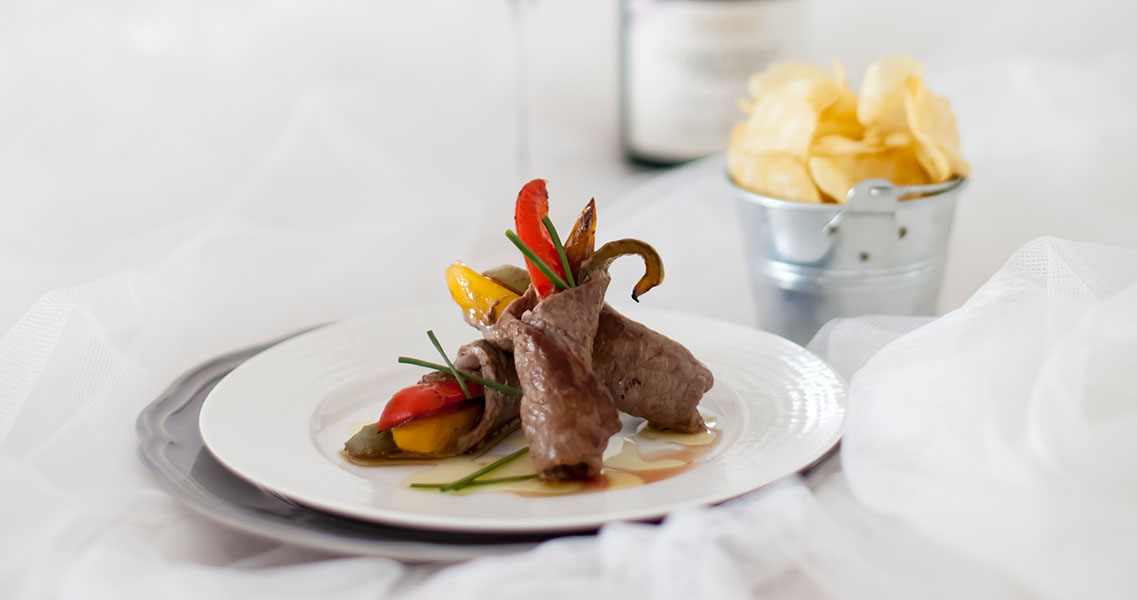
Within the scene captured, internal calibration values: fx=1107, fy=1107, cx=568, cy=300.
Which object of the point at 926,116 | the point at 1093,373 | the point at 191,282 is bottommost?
the point at 191,282

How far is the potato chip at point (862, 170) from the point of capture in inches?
46.8

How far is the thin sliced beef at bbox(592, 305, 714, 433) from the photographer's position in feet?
3.15

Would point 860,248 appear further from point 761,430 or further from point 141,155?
point 141,155

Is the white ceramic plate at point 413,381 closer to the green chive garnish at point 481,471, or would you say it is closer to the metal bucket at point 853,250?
the green chive garnish at point 481,471

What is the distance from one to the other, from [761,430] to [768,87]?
0.53 metres

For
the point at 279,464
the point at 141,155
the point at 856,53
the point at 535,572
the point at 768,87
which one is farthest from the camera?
the point at 856,53

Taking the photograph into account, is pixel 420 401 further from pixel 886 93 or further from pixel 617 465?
pixel 886 93

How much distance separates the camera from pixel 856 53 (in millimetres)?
2365

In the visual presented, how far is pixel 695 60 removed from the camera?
1943 mm

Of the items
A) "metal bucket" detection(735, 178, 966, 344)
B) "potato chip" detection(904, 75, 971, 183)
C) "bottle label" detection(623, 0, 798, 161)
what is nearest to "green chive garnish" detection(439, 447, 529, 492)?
"metal bucket" detection(735, 178, 966, 344)

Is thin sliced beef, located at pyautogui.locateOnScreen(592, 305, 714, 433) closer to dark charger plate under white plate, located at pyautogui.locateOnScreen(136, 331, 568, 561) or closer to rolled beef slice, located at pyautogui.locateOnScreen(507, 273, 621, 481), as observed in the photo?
rolled beef slice, located at pyautogui.locateOnScreen(507, 273, 621, 481)

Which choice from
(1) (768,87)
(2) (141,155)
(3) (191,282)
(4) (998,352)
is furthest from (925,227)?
(2) (141,155)

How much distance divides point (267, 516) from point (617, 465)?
0.28 m

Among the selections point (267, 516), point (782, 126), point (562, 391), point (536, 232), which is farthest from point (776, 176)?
point (267, 516)
